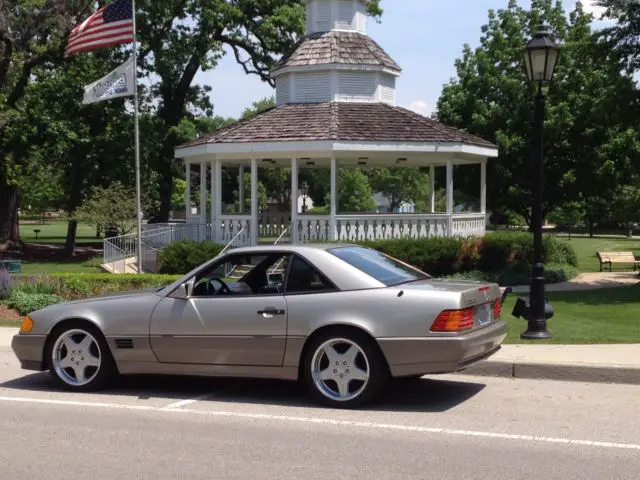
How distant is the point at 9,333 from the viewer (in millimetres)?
13242

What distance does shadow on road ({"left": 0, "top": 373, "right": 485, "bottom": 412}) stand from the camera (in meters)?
8.07

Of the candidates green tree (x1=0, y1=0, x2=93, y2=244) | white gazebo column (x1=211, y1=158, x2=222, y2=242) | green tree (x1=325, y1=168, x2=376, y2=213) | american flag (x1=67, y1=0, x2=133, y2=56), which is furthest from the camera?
green tree (x1=325, y1=168, x2=376, y2=213)

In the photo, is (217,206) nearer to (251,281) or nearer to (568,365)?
(251,281)

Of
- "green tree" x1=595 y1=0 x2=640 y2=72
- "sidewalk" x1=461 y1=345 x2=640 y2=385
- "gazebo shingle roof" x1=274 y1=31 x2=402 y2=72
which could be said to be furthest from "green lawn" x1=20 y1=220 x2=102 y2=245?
"sidewalk" x1=461 y1=345 x2=640 y2=385

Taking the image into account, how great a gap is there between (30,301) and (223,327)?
8609 mm

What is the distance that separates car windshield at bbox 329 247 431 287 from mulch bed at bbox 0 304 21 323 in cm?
845

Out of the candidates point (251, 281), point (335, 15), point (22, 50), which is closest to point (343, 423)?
point (251, 281)

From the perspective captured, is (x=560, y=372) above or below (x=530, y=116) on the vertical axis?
below

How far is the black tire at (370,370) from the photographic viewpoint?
24.7 ft

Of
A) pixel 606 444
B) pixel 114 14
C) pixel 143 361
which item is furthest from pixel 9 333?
pixel 114 14

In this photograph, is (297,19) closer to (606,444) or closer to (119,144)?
(119,144)

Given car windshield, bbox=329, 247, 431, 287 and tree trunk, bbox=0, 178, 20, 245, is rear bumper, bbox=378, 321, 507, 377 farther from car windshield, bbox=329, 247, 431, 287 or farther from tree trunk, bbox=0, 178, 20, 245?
tree trunk, bbox=0, 178, 20, 245

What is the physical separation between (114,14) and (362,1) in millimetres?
7946

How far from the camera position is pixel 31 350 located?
8797mm
